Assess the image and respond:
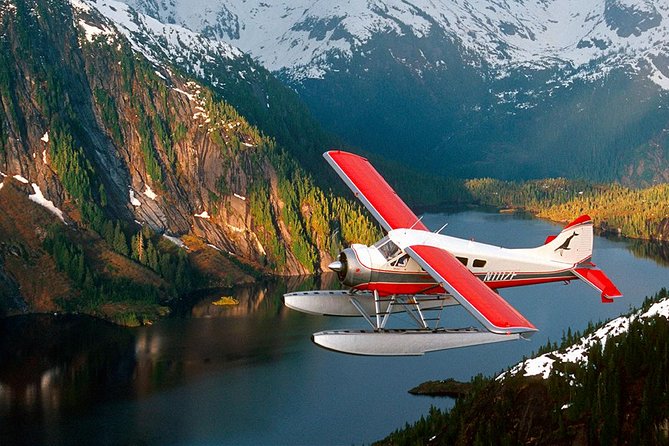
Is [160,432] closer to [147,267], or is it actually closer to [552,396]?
[552,396]

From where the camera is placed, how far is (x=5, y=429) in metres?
109

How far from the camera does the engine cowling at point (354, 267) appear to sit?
65250 millimetres

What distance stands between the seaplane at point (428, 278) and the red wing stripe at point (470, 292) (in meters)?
0.07

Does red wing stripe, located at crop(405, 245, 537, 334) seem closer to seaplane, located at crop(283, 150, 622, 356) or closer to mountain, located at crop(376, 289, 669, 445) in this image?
seaplane, located at crop(283, 150, 622, 356)

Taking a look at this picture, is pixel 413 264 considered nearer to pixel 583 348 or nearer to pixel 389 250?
pixel 389 250

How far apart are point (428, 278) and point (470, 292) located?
7001 millimetres

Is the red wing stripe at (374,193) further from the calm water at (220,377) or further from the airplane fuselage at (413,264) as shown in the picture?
the calm water at (220,377)

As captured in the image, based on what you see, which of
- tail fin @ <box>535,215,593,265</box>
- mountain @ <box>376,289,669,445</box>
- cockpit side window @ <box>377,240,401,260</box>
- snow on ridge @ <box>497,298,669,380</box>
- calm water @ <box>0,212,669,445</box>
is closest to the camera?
cockpit side window @ <box>377,240,401,260</box>

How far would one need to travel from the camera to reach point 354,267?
214 ft

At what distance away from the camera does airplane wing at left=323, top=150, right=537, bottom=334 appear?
5638 cm

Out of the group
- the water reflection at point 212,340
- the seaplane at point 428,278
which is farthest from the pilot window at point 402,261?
the water reflection at point 212,340

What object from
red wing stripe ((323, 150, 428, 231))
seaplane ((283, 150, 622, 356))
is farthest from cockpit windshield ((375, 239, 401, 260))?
red wing stripe ((323, 150, 428, 231))

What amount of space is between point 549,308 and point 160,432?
76.0 m

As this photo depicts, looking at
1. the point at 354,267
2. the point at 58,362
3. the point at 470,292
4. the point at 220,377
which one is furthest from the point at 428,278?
the point at 58,362
